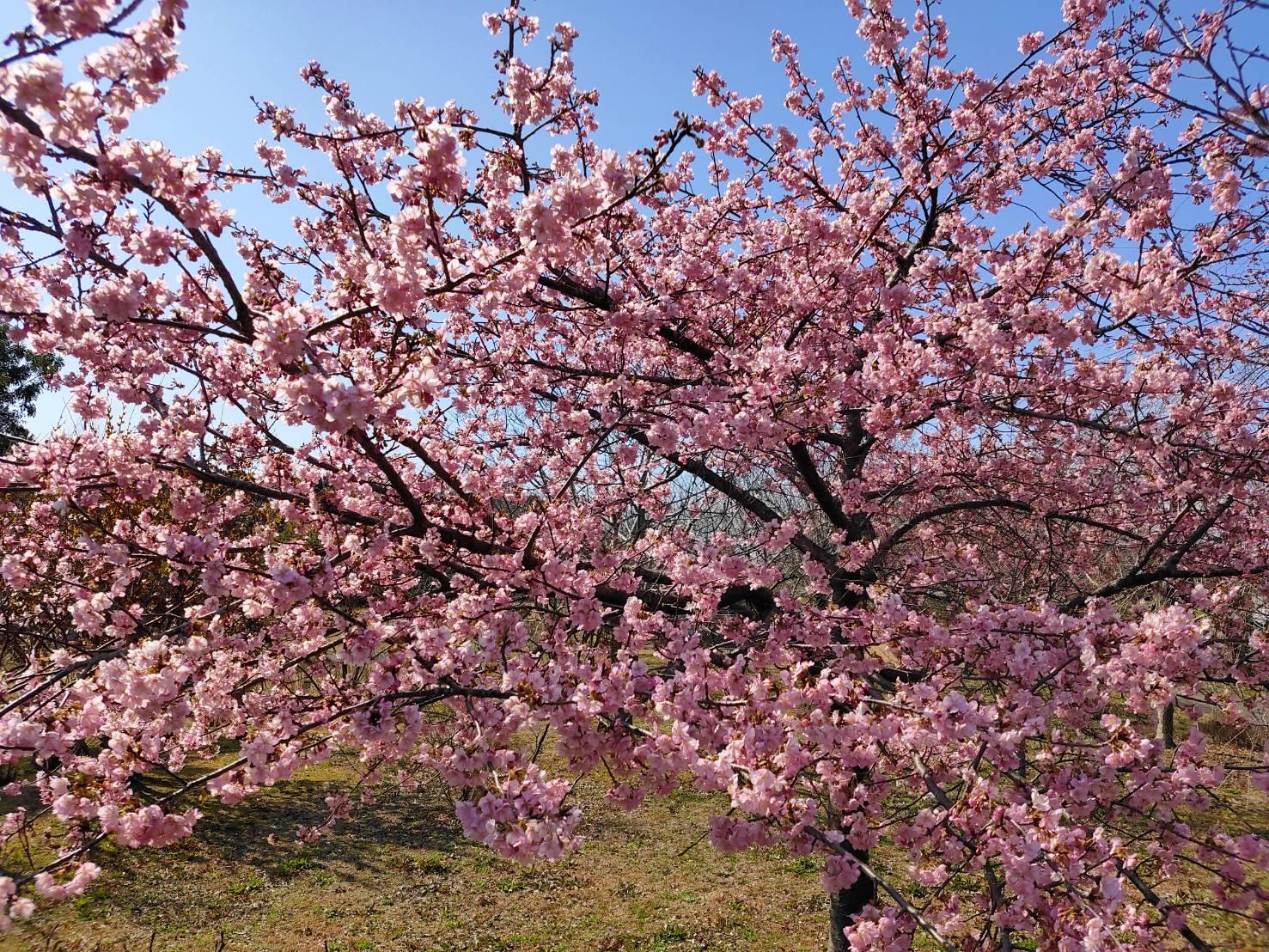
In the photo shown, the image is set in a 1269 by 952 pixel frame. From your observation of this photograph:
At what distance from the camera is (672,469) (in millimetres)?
7219

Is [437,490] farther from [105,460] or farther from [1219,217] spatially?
[1219,217]

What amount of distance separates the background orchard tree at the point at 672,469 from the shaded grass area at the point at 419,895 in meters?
3.58

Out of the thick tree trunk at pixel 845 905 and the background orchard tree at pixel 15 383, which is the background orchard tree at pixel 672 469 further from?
the background orchard tree at pixel 15 383

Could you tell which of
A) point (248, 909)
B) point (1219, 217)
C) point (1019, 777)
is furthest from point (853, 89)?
point (248, 909)

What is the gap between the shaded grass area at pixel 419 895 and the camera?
7.95 meters

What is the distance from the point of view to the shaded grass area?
7953 millimetres

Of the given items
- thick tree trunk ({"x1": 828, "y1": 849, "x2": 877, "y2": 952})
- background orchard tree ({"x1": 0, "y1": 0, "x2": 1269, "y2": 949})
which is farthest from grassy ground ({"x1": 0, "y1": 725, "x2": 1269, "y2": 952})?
background orchard tree ({"x1": 0, "y1": 0, "x2": 1269, "y2": 949})

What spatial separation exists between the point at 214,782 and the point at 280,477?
2.05 metres

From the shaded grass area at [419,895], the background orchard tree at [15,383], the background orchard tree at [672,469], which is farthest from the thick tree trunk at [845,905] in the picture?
the background orchard tree at [15,383]

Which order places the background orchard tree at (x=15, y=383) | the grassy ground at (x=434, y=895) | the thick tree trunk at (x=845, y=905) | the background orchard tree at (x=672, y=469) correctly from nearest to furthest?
the background orchard tree at (x=672, y=469)
the thick tree trunk at (x=845, y=905)
the grassy ground at (x=434, y=895)
the background orchard tree at (x=15, y=383)

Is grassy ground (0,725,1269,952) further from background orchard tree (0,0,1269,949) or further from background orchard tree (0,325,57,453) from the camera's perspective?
background orchard tree (0,325,57,453)

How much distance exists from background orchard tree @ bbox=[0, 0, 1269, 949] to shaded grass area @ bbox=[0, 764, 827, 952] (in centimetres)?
358

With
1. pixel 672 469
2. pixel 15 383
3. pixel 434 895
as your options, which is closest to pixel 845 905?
pixel 672 469

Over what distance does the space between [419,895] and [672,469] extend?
715 centimetres
